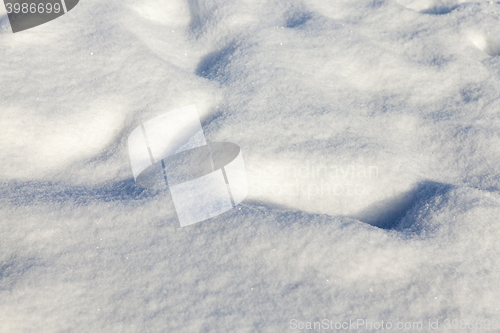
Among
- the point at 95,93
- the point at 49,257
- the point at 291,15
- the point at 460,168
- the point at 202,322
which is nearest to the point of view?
the point at 202,322

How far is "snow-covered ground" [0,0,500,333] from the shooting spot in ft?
2.84

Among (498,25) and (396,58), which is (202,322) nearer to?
(396,58)

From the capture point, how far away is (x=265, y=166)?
3.84 feet

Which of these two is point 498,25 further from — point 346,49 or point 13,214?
point 13,214

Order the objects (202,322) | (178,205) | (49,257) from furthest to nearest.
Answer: (178,205) → (49,257) → (202,322)

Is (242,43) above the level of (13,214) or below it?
above

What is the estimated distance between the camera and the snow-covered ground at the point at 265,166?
0.87 metres

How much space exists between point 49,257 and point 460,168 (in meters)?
1.29

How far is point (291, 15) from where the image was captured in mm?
1762

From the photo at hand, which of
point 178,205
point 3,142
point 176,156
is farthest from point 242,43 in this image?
point 3,142

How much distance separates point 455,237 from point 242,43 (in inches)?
44.0

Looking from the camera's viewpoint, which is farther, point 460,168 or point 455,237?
point 460,168

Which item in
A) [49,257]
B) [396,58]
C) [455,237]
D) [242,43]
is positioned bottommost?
[455,237]

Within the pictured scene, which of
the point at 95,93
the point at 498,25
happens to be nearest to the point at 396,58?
the point at 498,25
